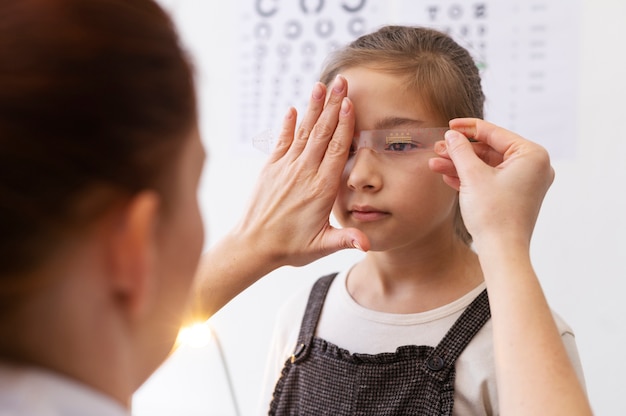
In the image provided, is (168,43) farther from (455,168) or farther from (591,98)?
(591,98)

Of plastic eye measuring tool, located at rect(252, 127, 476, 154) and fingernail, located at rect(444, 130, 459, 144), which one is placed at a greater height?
fingernail, located at rect(444, 130, 459, 144)

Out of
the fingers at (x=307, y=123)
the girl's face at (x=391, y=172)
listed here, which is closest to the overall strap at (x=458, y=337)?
the girl's face at (x=391, y=172)

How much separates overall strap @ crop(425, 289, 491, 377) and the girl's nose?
22 cm

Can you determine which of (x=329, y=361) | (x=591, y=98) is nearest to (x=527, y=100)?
(x=591, y=98)

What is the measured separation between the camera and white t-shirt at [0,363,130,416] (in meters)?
0.38

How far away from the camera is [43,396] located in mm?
389

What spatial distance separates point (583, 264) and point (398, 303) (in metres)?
0.63

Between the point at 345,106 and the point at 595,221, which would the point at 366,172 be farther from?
the point at 595,221

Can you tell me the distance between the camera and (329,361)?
991 millimetres

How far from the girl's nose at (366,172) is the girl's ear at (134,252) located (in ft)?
1.75

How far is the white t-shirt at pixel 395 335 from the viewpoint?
0.87 m

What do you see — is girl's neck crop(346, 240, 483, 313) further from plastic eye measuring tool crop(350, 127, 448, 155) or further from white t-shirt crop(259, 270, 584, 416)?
plastic eye measuring tool crop(350, 127, 448, 155)

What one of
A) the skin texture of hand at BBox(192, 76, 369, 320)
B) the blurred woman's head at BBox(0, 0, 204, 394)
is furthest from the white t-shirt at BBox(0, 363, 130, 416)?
the skin texture of hand at BBox(192, 76, 369, 320)

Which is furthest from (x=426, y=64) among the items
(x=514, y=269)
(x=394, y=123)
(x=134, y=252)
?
(x=134, y=252)
